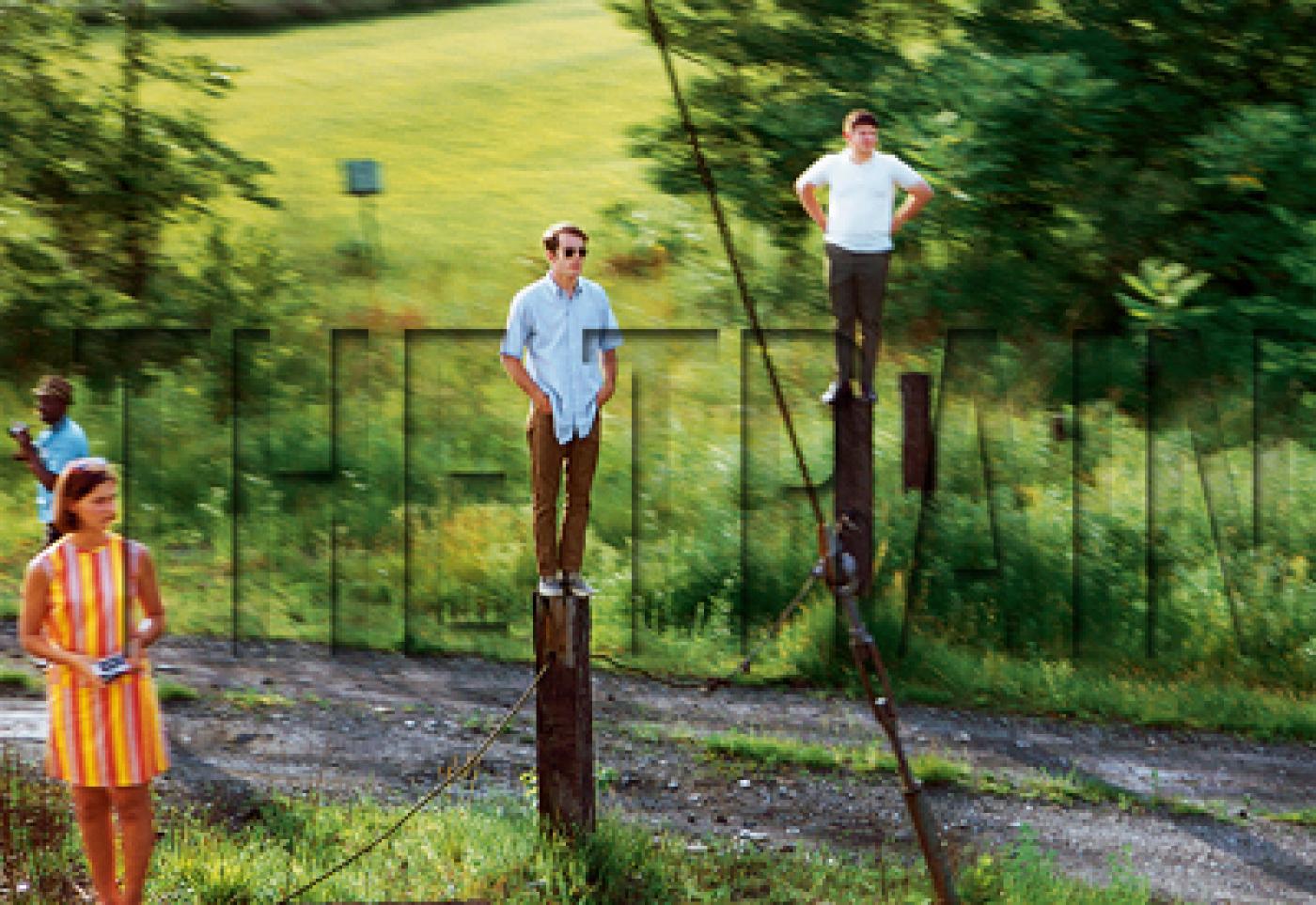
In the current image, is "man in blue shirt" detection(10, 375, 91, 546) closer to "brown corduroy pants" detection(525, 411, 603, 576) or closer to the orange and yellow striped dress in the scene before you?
the orange and yellow striped dress

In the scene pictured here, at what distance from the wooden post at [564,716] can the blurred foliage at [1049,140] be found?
6955mm

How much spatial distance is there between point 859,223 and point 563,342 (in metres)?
2.74

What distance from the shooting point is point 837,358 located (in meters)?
9.18

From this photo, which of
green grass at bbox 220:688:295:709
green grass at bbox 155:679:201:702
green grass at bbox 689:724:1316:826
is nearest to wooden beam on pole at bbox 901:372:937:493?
green grass at bbox 689:724:1316:826

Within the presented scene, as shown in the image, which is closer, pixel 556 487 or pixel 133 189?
pixel 556 487

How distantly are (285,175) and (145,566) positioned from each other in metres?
15.1

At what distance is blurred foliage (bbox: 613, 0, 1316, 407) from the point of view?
40.7 ft

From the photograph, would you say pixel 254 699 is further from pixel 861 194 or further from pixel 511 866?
pixel 861 194

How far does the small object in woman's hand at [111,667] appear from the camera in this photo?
5750 mm

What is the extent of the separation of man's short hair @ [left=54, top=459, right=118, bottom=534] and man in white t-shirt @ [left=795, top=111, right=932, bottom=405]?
4297mm

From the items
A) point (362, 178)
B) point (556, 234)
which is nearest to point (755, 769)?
point (556, 234)

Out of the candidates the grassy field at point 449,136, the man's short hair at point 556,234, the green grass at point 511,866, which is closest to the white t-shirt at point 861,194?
the man's short hair at point 556,234

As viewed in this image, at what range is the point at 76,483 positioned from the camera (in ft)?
18.8

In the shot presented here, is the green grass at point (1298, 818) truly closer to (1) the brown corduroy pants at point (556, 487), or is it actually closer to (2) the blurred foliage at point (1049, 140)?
(1) the brown corduroy pants at point (556, 487)
